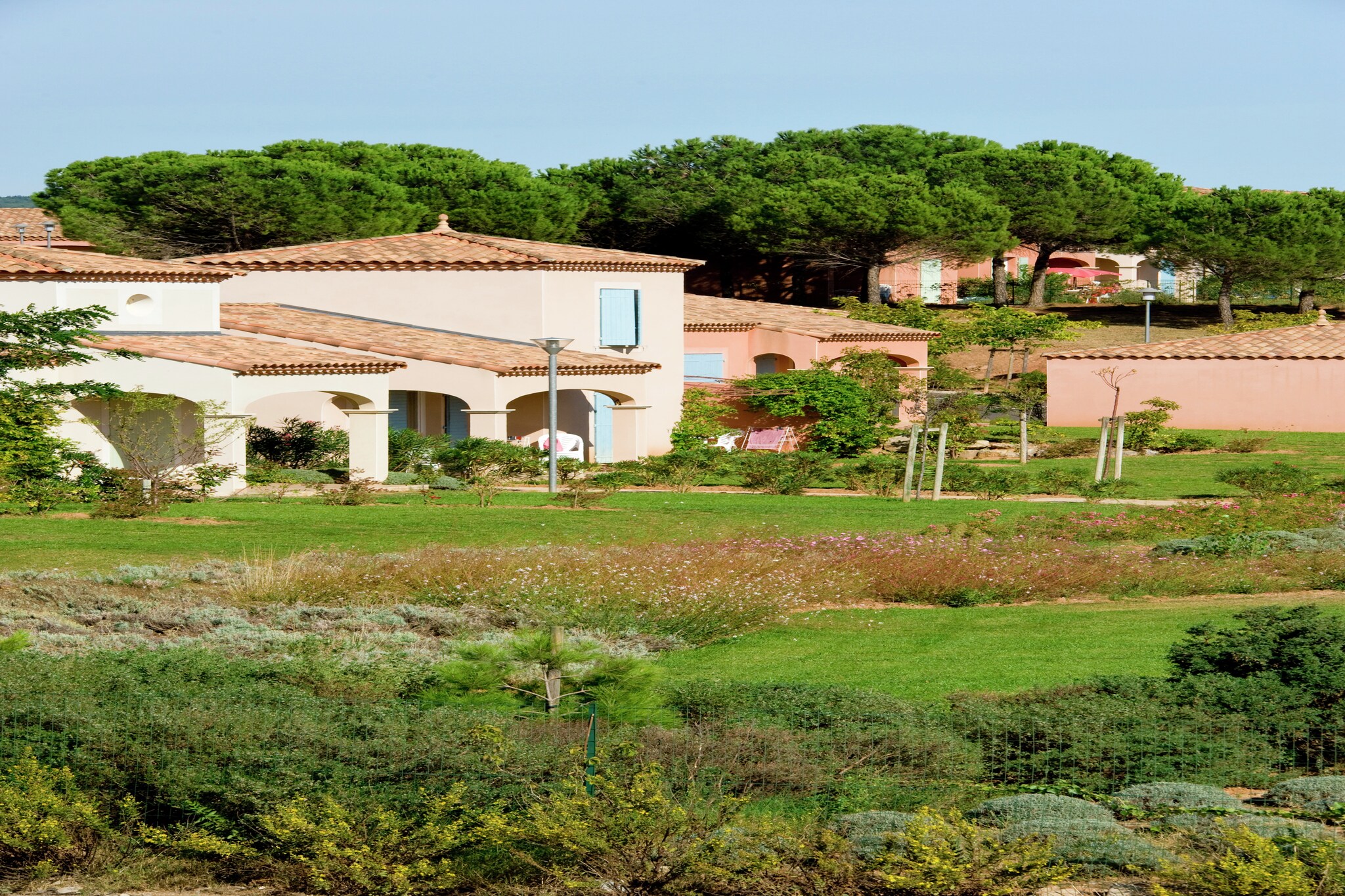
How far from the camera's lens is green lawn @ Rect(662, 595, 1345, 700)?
10.8 m

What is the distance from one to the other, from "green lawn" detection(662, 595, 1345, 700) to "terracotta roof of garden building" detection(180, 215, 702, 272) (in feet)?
61.8

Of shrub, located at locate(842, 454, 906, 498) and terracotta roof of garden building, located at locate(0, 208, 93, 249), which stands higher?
terracotta roof of garden building, located at locate(0, 208, 93, 249)

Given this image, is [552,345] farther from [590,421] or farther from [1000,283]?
[1000,283]

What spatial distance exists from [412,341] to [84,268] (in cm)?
675

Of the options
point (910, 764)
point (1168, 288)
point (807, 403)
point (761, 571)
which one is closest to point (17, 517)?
point (761, 571)

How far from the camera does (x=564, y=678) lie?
27.6 ft

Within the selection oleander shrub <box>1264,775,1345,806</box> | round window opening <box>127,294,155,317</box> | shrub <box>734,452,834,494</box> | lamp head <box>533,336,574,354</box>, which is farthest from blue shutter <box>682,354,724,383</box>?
oleander shrub <box>1264,775,1345,806</box>

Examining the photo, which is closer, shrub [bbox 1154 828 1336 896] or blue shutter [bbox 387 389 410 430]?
shrub [bbox 1154 828 1336 896]

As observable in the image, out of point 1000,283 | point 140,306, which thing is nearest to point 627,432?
point 140,306

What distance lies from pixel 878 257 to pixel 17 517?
39598 mm

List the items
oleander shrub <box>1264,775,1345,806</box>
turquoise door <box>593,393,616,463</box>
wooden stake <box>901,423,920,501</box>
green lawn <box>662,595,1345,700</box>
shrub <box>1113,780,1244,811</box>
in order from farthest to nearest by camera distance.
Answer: turquoise door <box>593,393,616,463</box>, wooden stake <box>901,423,920,501</box>, green lawn <box>662,595,1345,700</box>, oleander shrub <box>1264,775,1345,806</box>, shrub <box>1113,780,1244,811</box>

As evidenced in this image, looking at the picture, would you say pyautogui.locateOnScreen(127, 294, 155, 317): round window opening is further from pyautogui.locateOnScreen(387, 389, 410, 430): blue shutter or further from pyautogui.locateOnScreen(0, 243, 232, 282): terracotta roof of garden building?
pyautogui.locateOnScreen(387, 389, 410, 430): blue shutter

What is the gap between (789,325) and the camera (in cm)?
3959

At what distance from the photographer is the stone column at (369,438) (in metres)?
26.5
